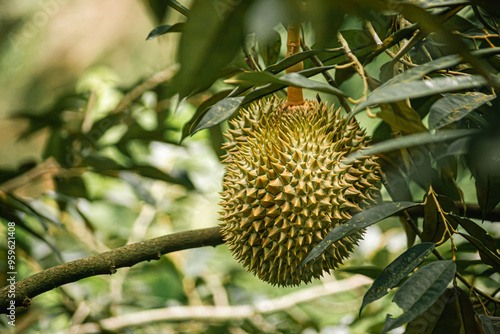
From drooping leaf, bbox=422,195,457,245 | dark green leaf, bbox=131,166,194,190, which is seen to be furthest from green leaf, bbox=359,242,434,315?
dark green leaf, bbox=131,166,194,190

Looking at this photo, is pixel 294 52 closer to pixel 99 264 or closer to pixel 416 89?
pixel 416 89

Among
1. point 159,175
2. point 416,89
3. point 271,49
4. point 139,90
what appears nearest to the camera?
point 416,89

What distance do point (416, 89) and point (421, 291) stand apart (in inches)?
7.8

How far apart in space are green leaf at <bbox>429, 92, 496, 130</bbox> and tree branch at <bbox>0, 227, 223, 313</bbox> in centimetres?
39

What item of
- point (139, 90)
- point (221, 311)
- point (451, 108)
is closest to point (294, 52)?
point (451, 108)

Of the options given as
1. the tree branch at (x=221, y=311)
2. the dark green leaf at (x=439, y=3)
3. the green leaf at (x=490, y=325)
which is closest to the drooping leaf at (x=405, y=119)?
the dark green leaf at (x=439, y=3)

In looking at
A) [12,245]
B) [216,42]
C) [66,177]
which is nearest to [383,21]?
[216,42]

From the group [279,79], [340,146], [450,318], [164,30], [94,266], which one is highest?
[164,30]

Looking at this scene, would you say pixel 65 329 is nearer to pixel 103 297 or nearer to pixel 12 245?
pixel 103 297

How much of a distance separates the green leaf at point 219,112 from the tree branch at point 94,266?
0.21 m

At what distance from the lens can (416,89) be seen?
1.27ft

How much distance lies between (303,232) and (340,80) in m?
0.34

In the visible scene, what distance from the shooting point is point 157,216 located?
1.60 meters

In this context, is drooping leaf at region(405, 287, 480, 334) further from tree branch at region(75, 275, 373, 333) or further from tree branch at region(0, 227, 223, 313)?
tree branch at region(75, 275, 373, 333)
